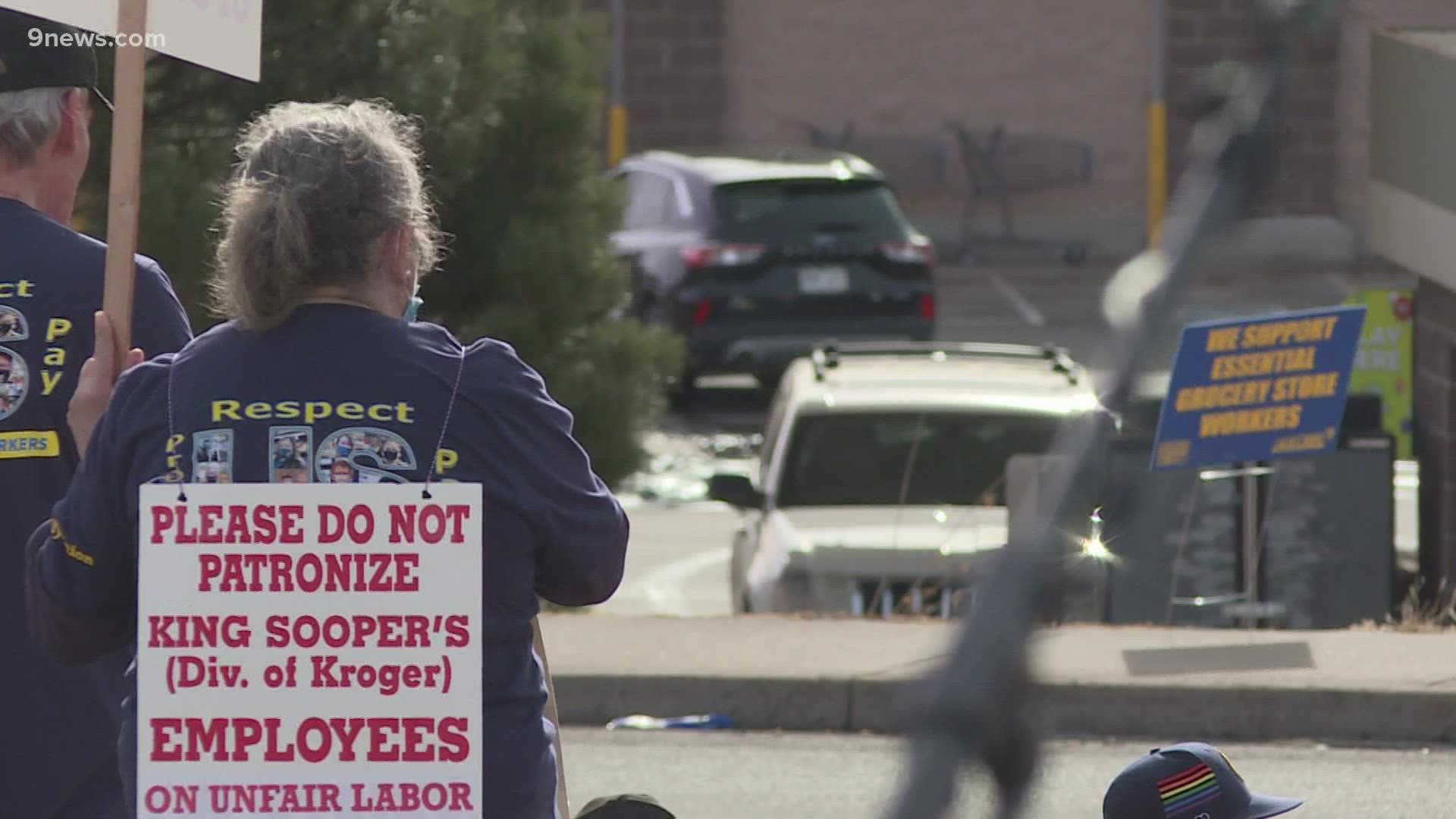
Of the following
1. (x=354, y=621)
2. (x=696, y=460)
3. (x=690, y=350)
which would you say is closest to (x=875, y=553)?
(x=354, y=621)

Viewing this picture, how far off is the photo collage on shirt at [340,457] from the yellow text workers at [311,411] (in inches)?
0.6

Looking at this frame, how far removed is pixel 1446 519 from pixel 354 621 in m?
8.08

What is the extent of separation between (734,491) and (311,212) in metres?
5.82

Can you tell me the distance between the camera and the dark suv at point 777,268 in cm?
1678

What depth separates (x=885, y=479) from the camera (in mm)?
8797

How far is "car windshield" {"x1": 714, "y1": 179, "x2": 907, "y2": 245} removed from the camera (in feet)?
55.6

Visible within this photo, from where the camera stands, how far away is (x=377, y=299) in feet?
8.85

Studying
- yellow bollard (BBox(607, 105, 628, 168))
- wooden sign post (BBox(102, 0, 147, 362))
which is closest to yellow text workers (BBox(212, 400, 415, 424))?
wooden sign post (BBox(102, 0, 147, 362))

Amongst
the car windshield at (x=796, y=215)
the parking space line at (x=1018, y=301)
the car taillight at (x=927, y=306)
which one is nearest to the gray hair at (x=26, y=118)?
the car windshield at (x=796, y=215)

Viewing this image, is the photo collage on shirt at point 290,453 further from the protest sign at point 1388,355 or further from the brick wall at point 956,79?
the brick wall at point 956,79

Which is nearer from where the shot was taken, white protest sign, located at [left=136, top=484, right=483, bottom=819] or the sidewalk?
white protest sign, located at [left=136, top=484, right=483, bottom=819]

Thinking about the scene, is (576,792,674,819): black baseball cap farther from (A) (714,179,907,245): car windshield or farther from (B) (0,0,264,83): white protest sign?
(A) (714,179,907,245): car windshield

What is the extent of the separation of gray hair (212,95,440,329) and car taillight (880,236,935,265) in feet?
47.2

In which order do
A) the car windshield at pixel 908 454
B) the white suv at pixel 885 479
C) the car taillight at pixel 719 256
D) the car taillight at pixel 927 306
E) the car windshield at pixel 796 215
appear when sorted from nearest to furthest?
the white suv at pixel 885 479 < the car windshield at pixel 908 454 < the car taillight at pixel 719 256 < the car windshield at pixel 796 215 < the car taillight at pixel 927 306
